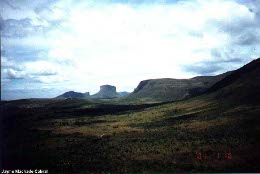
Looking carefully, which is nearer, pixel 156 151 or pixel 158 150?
pixel 156 151

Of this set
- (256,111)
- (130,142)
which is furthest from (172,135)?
(256,111)

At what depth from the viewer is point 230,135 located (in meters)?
39.9

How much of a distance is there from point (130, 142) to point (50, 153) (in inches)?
470
